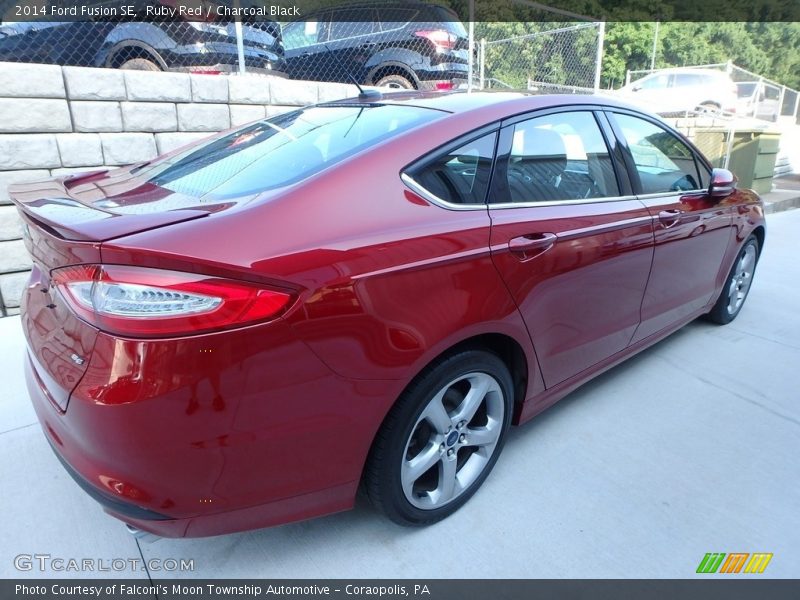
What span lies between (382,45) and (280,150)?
5.35 meters

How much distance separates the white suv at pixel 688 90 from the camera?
47.4 ft

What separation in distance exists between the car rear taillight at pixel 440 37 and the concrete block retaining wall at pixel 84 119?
120 inches

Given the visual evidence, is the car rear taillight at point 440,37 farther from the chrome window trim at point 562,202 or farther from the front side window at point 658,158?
the chrome window trim at point 562,202

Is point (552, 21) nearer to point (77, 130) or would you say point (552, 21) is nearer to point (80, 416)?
point (77, 130)

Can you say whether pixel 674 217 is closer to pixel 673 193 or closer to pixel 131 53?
pixel 673 193

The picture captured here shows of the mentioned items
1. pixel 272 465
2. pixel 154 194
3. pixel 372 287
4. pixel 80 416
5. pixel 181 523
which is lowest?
pixel 181 523

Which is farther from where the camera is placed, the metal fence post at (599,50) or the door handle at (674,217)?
the metal fence post at (599,50)

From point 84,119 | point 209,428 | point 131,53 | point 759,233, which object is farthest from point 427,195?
point 131,53

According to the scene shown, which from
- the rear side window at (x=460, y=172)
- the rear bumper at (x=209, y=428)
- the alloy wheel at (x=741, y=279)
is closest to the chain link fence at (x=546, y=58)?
the alloy wheel at (x=741, y=279)

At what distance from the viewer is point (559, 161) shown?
8.05 ft

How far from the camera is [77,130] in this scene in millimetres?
4027
